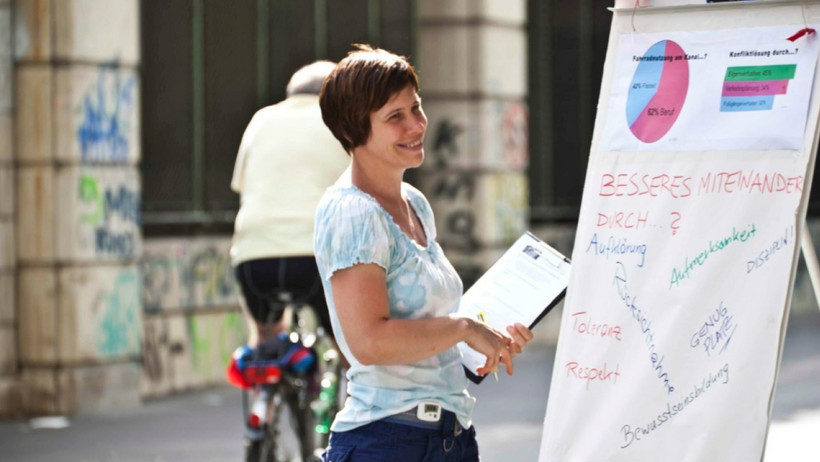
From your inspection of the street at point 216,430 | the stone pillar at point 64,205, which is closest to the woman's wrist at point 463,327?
the street at point 216,430

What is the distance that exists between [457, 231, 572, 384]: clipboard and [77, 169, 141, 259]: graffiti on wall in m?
6.58

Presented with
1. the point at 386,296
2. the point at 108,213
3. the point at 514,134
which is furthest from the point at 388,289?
the point at 514,134

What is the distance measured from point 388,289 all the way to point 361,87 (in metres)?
0.51

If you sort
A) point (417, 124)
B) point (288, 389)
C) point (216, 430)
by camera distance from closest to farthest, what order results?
point (417, 124) → point (288, 389) → point (216, 430)

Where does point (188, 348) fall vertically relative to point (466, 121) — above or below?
below

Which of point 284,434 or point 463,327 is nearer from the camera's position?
point 463,327

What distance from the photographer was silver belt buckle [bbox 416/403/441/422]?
418 cm

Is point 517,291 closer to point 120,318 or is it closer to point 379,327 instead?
point 379,327

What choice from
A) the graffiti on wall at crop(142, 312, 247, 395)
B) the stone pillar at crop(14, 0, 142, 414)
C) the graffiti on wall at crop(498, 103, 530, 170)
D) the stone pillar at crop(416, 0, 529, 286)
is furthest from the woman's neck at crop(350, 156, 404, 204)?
the graffiti on wall at crop(498, 103, 530, 170)

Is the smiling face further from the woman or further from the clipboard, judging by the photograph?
the clipboard

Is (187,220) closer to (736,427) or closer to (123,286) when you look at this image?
(123,286)

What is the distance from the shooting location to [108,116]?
1088cm

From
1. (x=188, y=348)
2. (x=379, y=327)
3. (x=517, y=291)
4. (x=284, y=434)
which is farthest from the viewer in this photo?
(x=188, y=348)

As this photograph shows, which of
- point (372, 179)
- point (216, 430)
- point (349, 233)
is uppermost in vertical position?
point (372, 179)
